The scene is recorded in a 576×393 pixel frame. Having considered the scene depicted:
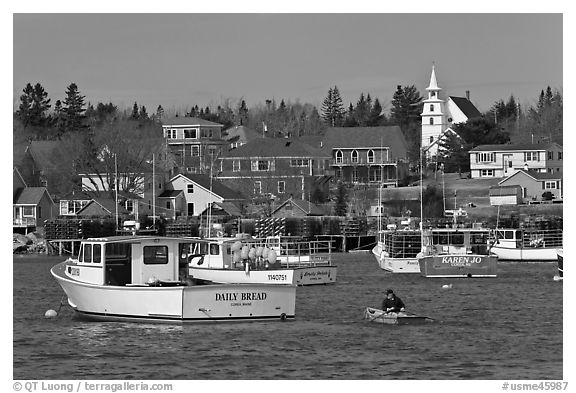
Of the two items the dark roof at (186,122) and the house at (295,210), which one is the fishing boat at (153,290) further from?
the dark roof at (186,122)

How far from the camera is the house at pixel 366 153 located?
142m

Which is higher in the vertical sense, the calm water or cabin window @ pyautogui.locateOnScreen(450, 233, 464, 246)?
cabin window @ pyautogui.locateOnScreen(450, 233, 464, 246)

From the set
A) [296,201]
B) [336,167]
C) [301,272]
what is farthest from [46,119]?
[301,272]

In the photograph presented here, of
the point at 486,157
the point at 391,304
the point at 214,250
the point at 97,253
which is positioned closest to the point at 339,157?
the point at 486,157

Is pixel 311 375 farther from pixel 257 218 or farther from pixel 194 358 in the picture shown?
pixel 257 218

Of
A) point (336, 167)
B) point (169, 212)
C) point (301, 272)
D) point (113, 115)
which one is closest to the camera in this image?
point (301, 272)

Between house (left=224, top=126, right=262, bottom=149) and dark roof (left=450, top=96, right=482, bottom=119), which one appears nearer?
dark roof (left=450, top=96, right=482, bottom=119)

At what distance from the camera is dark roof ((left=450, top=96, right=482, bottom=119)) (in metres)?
166

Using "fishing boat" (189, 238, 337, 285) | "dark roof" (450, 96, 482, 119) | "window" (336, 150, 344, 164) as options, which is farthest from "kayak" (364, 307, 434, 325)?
"dark roof" (450, 96, 482, 119)

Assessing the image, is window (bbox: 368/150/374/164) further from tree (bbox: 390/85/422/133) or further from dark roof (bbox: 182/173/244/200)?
tree (bbox: 390/85/422/133)

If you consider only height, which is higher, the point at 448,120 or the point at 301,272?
the point at 448,120

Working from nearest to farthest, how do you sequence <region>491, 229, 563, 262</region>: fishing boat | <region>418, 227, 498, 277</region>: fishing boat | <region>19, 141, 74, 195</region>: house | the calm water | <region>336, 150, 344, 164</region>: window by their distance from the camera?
1. the calm water
2. <region>418, 227, 498, 277</region>: fishing boat
3. <region>491, 229, 563, 262</region>: fishing boat
4. <region>19, 141, 74, 195</region>: house
5. <region>336, 150, 344, 164</region>: window

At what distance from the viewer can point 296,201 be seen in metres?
120

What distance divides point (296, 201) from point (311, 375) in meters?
86.6
